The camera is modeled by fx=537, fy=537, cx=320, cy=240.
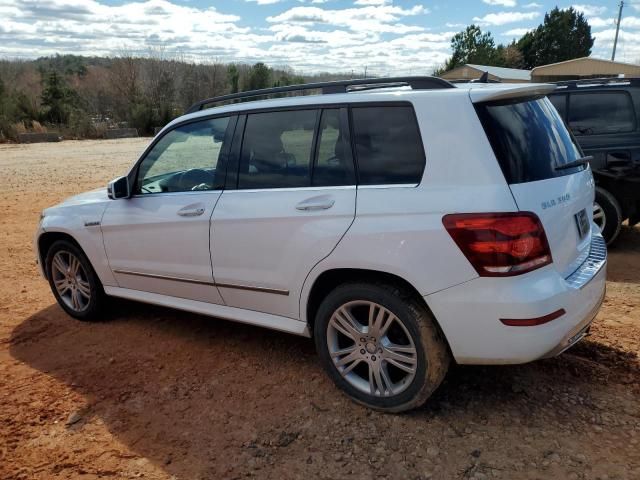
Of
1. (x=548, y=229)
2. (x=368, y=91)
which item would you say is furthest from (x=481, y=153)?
(x=368, y=91)

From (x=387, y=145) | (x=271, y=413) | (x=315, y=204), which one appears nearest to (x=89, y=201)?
(x=315, y=204)

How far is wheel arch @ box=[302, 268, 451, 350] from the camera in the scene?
2887 mm

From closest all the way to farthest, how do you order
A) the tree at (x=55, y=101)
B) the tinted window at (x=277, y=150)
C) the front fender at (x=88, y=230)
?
the tinted window at (x=277, y=150), the front fender at (x=88, y=230), the tree at (x=55, y=101)

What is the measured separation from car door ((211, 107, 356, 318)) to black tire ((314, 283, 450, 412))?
0.86 feet

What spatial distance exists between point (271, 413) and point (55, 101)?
1509 inches

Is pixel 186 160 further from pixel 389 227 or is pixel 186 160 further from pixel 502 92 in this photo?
pixel 502 92

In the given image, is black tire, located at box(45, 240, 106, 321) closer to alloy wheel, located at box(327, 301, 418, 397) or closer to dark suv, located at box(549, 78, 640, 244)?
alloy wheel, located at box(327, 301, 418, 397)

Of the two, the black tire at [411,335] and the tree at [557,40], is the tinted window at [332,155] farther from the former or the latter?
the tree at [557,40]

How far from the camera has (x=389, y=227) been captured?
281 centimetres

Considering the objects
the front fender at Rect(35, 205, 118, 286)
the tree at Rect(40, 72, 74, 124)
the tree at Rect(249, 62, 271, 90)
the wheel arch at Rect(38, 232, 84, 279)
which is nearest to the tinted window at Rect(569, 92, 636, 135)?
the front fender at Rect(35, 205, 118, 286)

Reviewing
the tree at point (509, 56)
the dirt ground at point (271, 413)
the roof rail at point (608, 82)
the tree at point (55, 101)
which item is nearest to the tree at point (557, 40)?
the tree at point (509, 56)

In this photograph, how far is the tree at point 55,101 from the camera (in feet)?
116

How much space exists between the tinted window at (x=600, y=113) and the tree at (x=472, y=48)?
173ft

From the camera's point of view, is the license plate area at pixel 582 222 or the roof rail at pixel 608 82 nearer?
the license plate area at pixel 582 222
